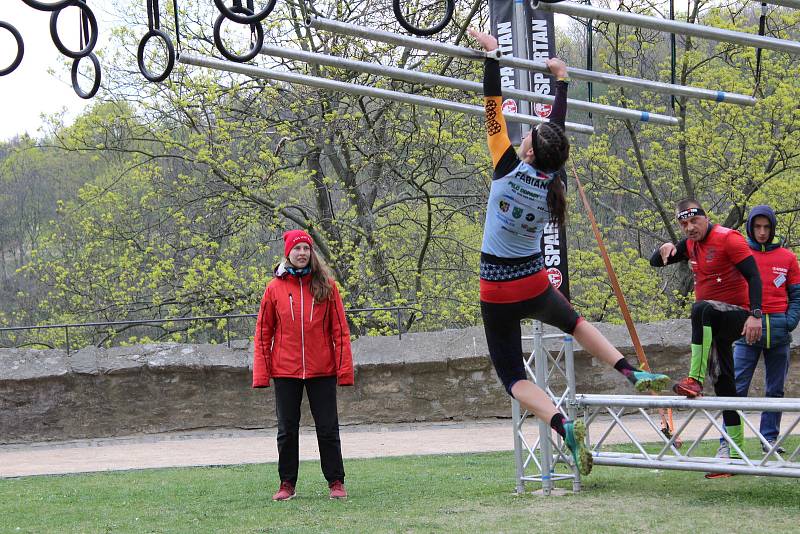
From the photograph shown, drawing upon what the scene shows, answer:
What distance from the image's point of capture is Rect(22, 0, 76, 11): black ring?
15.4ft

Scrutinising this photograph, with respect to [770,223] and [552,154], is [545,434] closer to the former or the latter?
[552,154]

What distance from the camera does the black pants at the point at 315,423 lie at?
6.93m

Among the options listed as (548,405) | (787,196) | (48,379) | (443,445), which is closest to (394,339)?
(443,445)

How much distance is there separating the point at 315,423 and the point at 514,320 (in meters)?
2.34

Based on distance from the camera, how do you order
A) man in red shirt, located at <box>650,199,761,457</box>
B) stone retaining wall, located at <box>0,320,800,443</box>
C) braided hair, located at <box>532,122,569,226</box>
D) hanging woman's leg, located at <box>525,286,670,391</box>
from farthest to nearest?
stone retaining wall, located at <box>0,320,800,443</box>, man in red shirt, located at <box>650,199,761,457</box>, hanging woman's leg, located at <box>525,286,670,391</box>, braided hair, located at <box>532,122,569,226</box>

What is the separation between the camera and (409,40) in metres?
5.77

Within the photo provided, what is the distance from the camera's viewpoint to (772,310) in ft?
26.7

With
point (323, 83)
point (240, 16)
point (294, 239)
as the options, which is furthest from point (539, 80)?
point (240, 16)

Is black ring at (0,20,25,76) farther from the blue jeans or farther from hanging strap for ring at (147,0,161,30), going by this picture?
the blue jeans

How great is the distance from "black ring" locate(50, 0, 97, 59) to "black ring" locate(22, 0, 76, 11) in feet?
0.22

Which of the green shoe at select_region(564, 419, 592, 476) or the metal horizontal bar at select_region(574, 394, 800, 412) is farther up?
the metal horizontal bar at select_region(574, 394, 800, 412)

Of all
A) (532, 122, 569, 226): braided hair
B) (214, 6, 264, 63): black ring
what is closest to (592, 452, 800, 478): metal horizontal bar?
(532, 122, 569, 226): braided hair

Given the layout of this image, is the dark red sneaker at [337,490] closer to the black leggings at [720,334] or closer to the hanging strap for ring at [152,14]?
the black leggings at [720,334]

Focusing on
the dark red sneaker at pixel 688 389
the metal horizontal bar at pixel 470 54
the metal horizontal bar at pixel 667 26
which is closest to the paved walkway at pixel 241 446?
the dark red sneaker at pixel 688 389
